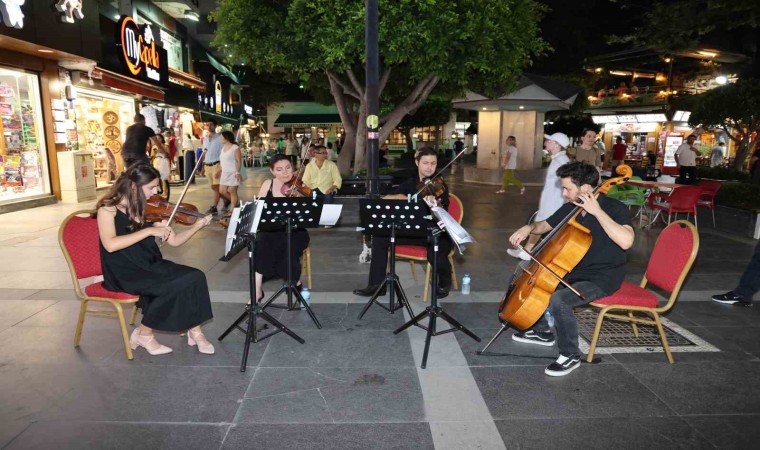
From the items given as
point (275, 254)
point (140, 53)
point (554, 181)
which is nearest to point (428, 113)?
point (140, 53)

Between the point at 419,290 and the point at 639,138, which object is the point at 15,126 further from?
the point at 639,138

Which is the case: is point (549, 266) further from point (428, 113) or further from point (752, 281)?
point (428, 113)

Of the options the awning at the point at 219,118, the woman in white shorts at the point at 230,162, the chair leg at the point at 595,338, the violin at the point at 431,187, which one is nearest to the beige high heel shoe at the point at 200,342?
the violin at the point at 431,187

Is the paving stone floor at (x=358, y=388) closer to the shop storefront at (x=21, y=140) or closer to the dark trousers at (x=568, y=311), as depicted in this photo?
the dark trousers at (x=568, y=311)

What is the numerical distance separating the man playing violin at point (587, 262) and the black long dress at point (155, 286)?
2528 millimetres

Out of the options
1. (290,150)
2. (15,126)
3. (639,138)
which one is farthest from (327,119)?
(15,126)

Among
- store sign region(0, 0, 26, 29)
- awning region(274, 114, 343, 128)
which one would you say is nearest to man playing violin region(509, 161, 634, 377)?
store sign region(0, 0, 26, 29)

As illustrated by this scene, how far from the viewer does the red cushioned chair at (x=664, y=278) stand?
146 inches

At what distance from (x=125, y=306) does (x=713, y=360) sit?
525 cm

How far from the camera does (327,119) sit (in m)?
34.1

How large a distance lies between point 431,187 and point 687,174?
380 inches

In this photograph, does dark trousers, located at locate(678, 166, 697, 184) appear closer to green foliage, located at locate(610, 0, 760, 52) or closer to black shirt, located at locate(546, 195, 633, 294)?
green foliage, located at locate(610, 0, 760, 52)

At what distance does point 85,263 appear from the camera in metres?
4.16

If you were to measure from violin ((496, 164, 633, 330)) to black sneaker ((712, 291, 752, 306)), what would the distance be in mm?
2692
